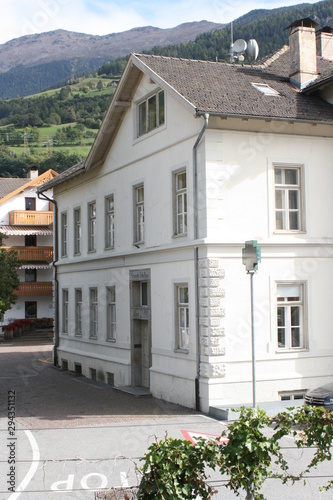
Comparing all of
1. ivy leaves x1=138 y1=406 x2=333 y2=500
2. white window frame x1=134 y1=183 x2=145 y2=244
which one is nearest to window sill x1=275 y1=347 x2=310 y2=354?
white window frame x1=134 y1=183 x2=145 y2=244

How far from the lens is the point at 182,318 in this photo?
19.8 m

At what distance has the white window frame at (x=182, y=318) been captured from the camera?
1953 centimetres

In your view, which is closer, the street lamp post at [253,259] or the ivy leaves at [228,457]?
the ivy leaves at [228,457]

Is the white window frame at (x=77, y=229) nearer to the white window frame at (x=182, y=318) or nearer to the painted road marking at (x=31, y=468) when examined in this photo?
the white window frame at (x=182, y=318)

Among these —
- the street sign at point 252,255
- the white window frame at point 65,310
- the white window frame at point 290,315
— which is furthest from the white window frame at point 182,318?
the white window frame at point 65,310

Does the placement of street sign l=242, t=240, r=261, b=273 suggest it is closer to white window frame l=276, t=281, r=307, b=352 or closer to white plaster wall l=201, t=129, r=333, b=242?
white plaster wall l=201, t=129, r=333, b=242

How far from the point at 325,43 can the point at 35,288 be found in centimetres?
3817

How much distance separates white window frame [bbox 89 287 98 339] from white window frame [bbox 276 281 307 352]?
32.7 feet

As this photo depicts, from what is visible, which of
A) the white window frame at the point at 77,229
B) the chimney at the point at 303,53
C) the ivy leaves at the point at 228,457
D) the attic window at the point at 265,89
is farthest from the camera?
the white window frame at the point at 77,229

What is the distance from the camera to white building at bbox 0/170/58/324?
58688 mm

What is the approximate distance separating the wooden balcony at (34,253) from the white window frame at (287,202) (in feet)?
136

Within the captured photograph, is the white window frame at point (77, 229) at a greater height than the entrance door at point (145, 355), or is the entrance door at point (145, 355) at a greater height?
the white window frame at point (77, 229)

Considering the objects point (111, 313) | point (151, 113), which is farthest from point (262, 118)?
point (111, 313)

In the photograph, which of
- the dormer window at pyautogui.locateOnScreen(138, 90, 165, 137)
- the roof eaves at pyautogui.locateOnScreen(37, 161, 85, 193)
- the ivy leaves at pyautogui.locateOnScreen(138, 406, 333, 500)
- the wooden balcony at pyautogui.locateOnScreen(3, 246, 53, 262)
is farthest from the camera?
the wooden balcony at pyautogui.locateOnScreen(3, 246, 53, 262)
